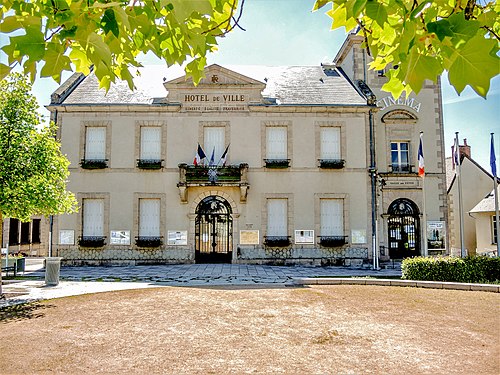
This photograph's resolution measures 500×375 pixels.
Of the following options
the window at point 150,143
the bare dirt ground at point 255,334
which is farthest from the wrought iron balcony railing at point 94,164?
the bare dirt ground at point 255,334

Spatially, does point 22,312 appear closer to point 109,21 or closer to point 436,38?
point 109,21

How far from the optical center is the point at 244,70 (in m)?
24.8

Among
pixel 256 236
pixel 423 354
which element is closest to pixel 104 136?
pixel 256 236

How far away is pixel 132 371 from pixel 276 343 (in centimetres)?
232

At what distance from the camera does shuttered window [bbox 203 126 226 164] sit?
2052 cm

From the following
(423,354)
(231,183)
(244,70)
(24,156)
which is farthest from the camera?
(244,70)

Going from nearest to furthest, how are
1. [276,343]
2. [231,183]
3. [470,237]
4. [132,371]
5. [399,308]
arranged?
[132,371] → [276,343] → [399,308] → [231,183] → [470,237]

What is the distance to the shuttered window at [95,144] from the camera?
2047 cm

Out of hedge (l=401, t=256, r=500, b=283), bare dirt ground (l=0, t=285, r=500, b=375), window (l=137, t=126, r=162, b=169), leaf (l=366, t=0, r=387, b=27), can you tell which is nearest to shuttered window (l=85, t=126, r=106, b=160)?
window (l=137, t=126, r=162, b=169)

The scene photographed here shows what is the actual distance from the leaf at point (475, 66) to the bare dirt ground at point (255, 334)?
4.44 metres

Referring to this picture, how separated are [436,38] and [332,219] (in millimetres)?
18736

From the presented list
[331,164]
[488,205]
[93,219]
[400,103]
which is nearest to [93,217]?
[93,219]

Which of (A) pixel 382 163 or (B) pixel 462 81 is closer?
(B) pixel 462 81

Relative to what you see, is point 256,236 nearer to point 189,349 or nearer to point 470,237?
point 189,349
